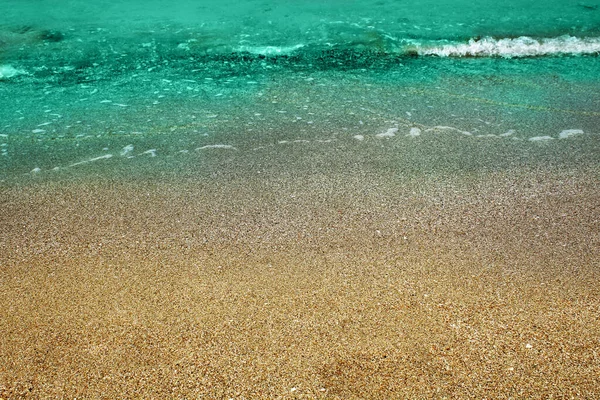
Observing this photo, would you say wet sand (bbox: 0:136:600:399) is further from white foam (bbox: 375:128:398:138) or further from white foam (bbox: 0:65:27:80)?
white foam (bbox: 0:65:27:80)

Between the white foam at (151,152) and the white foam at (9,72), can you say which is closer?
the white foam at (151,152)

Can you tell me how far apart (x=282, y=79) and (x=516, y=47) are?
3297 mm

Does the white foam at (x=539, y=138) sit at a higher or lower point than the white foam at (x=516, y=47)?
lower

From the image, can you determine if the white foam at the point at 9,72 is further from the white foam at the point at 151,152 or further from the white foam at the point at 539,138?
the white foam at the point at 539,138

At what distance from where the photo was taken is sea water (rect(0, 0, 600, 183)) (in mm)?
4125

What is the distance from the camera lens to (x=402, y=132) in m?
4.19

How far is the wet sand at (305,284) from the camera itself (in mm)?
1981

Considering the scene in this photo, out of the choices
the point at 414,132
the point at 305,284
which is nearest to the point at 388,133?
the point at 414,132

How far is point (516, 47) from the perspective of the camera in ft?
21.7

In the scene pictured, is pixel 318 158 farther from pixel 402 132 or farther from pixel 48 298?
pixel 48 298

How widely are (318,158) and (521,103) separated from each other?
7.33ft

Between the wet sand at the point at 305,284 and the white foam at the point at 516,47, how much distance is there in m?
3.44

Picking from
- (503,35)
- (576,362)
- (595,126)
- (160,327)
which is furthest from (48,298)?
(503,35)

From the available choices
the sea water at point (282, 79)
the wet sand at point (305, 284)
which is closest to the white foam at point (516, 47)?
the sea water at point (282, 79)
